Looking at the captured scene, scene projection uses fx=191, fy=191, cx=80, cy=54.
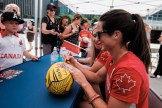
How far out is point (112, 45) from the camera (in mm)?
1211

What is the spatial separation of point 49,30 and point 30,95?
296 cm

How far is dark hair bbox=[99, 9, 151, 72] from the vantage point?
116 centimetres

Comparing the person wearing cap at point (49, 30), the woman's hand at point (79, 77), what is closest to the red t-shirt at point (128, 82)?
the woman's hand at point (79, 77)

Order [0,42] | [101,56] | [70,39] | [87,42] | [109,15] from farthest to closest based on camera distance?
1. [87,42]
2. [70,39]
3. [0,42]
4. [101,56]
5. [109,15]

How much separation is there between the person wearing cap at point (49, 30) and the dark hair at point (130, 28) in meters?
3.05

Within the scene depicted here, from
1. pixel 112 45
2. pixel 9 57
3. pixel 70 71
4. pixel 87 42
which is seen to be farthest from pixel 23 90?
pixel 87 42

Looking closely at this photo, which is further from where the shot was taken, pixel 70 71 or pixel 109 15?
pixel 70 71

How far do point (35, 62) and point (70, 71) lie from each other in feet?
3.49

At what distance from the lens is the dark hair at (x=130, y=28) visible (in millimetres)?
1158

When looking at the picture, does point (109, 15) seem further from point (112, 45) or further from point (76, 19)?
point (76, 19)

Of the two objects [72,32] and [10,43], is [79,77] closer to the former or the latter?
[10,43]

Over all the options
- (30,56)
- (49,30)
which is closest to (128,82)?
(30,56)

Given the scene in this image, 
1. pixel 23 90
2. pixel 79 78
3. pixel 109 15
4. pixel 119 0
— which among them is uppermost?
pixel 119 0

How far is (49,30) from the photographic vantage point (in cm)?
416
